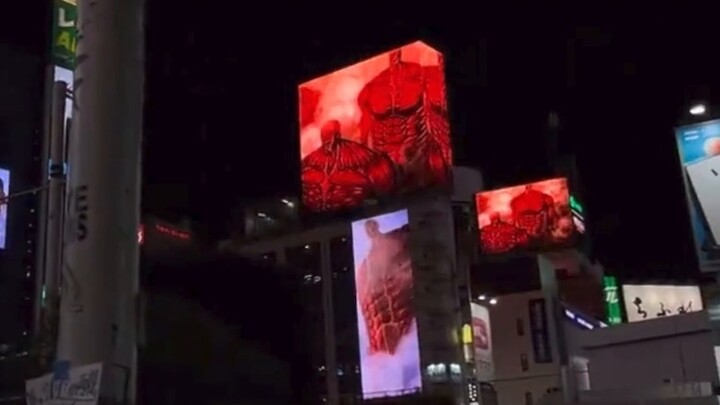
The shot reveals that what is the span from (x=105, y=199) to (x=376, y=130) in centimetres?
2753

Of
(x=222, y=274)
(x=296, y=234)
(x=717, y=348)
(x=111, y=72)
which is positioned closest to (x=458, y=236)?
(x=296, y=234)

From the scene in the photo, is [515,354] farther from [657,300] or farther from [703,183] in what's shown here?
[703,183]

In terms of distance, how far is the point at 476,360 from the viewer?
3431 cm

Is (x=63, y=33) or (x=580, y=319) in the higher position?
(x=63, y=33)

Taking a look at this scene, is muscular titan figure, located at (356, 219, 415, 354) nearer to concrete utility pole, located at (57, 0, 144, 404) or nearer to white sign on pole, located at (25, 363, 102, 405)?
concrete utility pole, located at (57, 0, 144, 404)

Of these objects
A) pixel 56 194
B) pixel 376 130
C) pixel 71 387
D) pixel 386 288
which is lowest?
pixel 71 387

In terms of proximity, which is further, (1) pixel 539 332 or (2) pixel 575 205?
(2) pixel 575 205

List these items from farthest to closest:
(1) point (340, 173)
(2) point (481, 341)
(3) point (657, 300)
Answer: (3) point (657, 300), (2) point (481, 341), (1) point (340, 173)

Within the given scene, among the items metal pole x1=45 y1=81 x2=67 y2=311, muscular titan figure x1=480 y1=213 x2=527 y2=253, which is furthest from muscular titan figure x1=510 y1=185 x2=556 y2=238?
metal pole x1=45 y1=81 x2=67 y2=311

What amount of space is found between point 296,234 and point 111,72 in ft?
123

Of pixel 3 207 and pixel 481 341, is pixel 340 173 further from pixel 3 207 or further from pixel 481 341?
pixel 3 207

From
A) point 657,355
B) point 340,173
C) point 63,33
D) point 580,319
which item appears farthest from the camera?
point 580,319

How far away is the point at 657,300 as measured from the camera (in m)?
47.5

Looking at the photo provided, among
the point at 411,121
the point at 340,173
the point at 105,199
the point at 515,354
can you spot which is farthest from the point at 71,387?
the point at 515,354
